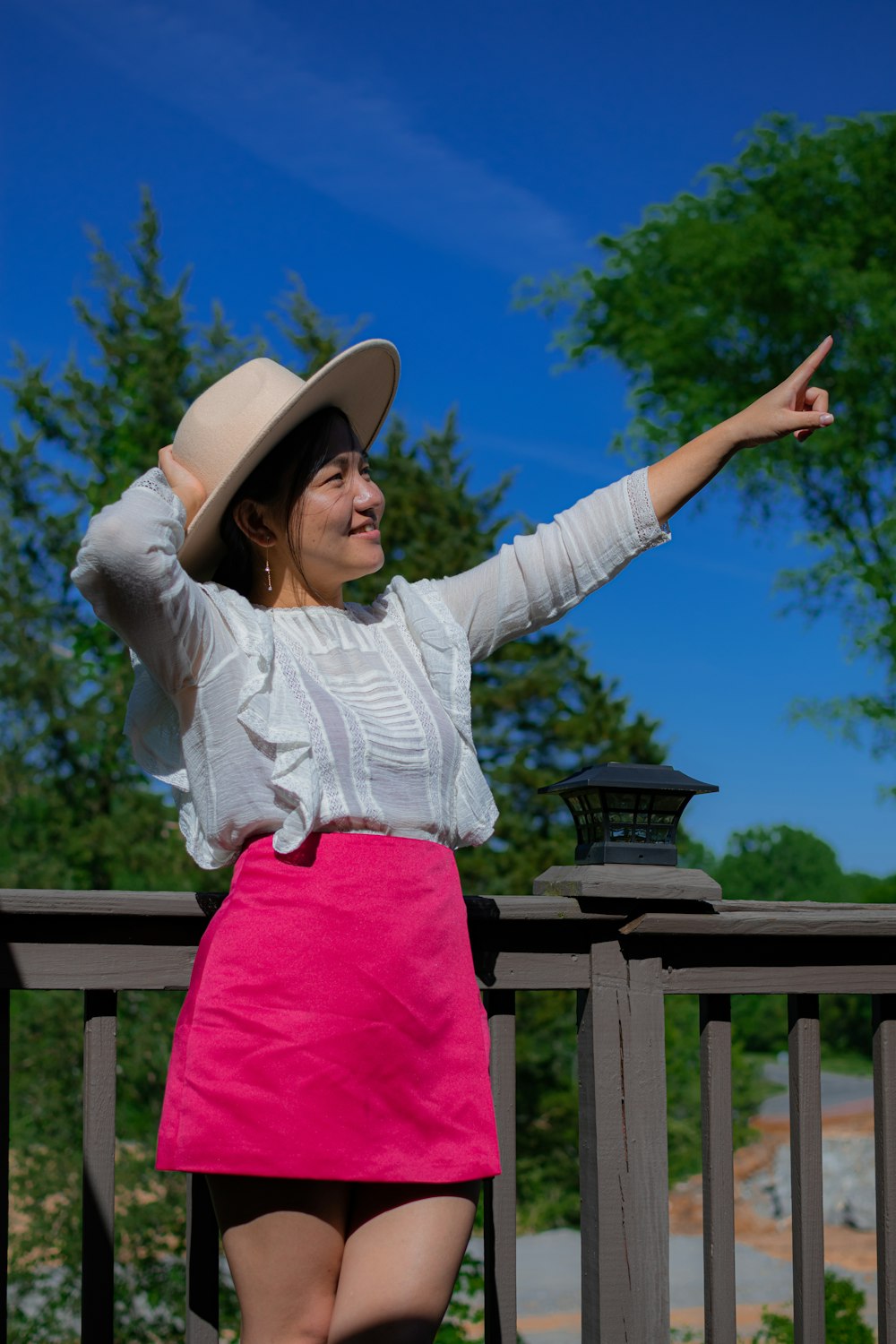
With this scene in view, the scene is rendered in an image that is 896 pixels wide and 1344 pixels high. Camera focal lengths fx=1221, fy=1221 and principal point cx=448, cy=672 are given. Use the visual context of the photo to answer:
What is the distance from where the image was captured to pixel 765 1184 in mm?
15297

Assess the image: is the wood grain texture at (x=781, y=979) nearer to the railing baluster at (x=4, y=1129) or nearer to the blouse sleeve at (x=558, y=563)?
the blouse sleeve at (x=558, y=563)

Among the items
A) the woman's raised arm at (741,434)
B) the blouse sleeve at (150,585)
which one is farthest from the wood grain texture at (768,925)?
the blouse sleeve at (150,585)

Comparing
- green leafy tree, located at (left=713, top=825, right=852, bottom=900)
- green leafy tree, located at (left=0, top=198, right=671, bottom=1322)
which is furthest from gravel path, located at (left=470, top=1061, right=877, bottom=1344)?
green leafy tree, located at (left=713, top=825, right=852, bottom=900)

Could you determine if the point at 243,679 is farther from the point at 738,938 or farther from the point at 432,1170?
the point at 738,938

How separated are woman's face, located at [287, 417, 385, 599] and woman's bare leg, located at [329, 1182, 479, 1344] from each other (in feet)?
2.58

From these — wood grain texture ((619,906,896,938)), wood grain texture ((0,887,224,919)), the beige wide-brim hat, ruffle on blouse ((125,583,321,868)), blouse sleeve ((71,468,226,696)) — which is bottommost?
wood grain texture ((619,906,896,938))

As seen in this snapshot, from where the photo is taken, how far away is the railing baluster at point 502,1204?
1.84m

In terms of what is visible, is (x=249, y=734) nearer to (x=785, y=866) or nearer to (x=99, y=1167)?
(x=99, y=1167)

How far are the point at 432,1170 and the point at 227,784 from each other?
51 centimetres

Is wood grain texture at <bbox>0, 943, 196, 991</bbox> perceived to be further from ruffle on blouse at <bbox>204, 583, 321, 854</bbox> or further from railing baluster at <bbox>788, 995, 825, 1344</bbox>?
railing baluster at <bbox>788, 995, 825, 1344</bbox>

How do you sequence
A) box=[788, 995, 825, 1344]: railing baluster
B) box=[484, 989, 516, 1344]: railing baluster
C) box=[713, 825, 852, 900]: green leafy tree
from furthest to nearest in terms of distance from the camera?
box=[713, 825, 852, 900]: green leafy tree
box=[788, 995, 825, 1344]: railing baluster
box=[484, 989, 516, 1344]: railing baluster

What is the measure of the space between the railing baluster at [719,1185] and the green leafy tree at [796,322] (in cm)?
1183

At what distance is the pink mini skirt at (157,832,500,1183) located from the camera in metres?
1.36

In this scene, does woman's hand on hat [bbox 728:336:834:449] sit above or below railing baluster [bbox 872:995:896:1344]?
above
